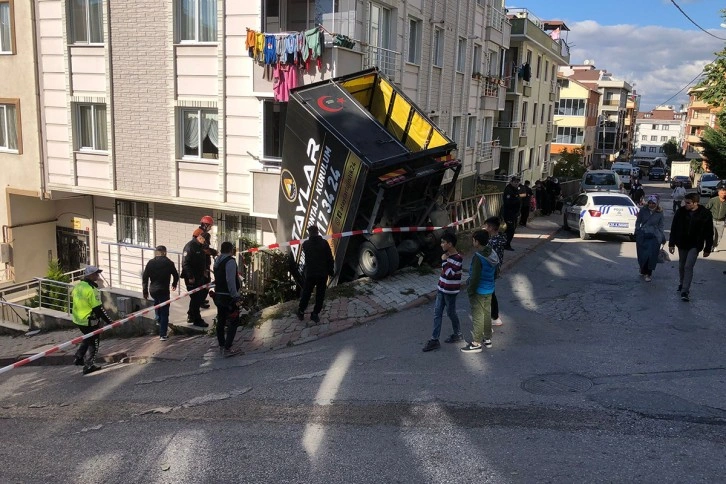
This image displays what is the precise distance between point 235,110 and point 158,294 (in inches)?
224

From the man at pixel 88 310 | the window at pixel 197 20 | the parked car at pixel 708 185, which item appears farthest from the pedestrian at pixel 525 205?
the parked car at pixel 708 185

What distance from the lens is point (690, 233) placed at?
9.53 metres

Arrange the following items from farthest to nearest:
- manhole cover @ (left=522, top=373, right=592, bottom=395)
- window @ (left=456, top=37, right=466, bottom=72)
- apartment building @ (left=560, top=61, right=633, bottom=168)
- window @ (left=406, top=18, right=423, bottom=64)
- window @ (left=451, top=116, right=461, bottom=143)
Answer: apartment building @ (left=560, top=61, right=633, bottom=168) → window @ (left=451, top=116, right=461, bottom=143) → window @ (left=456, top=37, right=466, bottom=72) → window @ (left=406, top=18, right=423, bottom=64) → manhole cover @ (left=522, top=373, right=592, bottom=395)

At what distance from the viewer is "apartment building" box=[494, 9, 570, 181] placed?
3181 centimetres

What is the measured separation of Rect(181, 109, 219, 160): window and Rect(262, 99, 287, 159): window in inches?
56.2

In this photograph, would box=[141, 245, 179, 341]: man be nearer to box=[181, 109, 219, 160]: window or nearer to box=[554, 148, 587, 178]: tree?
box=[181, 109, 219, 160]: window

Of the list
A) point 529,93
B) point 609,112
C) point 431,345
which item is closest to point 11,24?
point 431,345

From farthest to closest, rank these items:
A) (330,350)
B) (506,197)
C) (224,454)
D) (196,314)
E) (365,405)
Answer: (506,197), (196,314), (330,350), (365,405), (224,454)

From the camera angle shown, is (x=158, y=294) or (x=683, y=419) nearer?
(x=683, y=419)

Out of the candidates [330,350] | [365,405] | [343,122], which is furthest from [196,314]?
[365,405]

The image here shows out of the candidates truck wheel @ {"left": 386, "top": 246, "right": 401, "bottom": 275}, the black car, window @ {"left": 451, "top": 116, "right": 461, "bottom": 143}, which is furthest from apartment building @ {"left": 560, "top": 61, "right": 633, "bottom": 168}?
truck wheel @ {"left": 386, "top": 246, "right": 401, "bottom": 275}

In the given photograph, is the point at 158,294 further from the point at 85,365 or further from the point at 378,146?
the point at 378,146

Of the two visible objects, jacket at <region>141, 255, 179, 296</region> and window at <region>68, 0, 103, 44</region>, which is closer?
jacket at <region>141, 255, 179, 296</region>

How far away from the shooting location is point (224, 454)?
532 centimetres
